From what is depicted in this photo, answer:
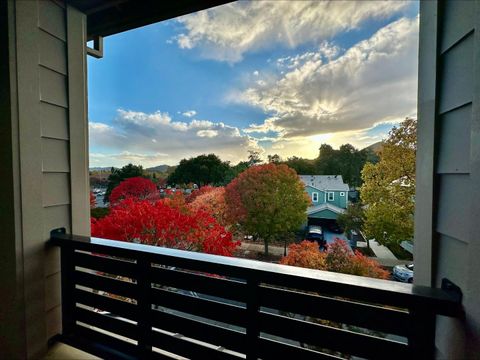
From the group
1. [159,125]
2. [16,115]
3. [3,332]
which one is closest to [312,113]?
[159,125]

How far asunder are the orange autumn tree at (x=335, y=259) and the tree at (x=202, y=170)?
0.73 meters

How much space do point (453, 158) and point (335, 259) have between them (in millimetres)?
860

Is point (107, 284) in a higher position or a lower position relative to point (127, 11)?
lower

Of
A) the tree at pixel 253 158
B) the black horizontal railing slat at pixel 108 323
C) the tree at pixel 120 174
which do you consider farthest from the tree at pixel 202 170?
the black horizontal railing slat at pixel 108 323

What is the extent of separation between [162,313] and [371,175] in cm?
→ 124

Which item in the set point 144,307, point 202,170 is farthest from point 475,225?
point 202,170

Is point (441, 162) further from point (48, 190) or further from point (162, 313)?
point (48, 190)

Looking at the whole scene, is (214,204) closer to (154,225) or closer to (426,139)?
(154,225)

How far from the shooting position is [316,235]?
53.8 inches

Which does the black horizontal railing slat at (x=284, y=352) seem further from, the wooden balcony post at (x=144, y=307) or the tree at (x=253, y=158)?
the tree at (x=253, y=158)

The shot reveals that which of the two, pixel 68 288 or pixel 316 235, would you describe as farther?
pixel 316 235

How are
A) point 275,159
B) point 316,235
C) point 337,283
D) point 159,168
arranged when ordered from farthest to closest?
1. point 159,168
2. point 275,159
3. point 316,235
4. point 337,283

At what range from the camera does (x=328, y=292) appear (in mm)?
715

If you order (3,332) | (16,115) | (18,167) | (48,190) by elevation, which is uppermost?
(16,115)
